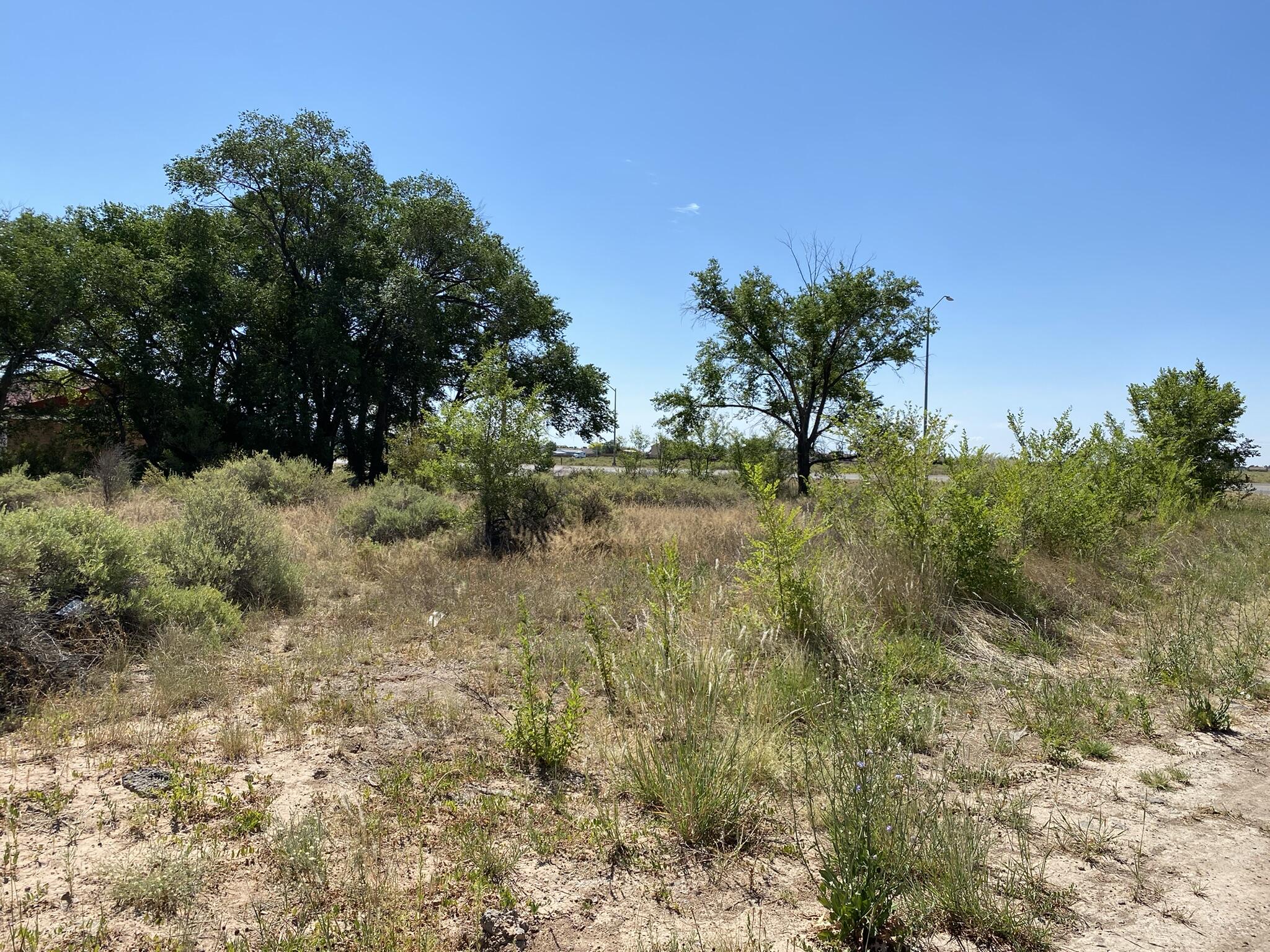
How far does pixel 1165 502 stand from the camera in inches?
444

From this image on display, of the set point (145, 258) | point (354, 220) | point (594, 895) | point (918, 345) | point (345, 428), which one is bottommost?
point (594, 895)

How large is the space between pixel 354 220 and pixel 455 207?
4775 millimetres

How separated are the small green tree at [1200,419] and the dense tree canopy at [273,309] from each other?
19550 millimetres

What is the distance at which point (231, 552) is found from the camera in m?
7.49

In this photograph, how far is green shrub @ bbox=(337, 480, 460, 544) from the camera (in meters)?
11.2

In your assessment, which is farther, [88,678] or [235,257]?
[235,257]

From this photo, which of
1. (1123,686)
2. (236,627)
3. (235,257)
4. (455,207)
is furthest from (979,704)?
(235,257)

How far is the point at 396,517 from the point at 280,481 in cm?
543

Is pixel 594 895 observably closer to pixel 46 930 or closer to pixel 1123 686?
pixel 46 930

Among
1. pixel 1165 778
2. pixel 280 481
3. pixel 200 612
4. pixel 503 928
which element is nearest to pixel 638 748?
pixel 503 928

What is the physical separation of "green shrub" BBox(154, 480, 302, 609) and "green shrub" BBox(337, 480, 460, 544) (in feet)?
8.71

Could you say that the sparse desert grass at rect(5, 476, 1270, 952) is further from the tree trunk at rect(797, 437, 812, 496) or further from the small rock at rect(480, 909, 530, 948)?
the tree trunk at rect(797, 437, 812, 496)

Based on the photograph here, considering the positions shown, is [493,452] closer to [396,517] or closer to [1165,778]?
[396,517]

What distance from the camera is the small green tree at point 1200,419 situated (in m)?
17.3
